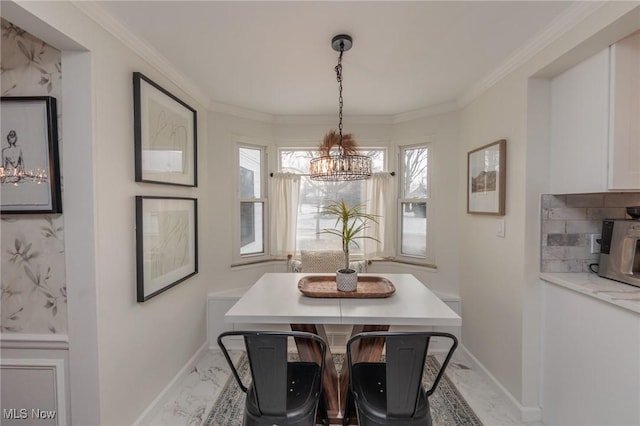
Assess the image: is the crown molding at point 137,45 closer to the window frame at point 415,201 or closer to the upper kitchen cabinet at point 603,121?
the window frame at point 415,201

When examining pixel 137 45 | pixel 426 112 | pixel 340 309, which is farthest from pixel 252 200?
pixel 426 112

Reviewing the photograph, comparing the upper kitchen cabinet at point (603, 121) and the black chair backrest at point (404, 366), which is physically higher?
the upper kitchen cabinet at point (603, 121)

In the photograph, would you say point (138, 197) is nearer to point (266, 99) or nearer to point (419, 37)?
point (266, 99)

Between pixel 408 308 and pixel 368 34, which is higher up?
pixel 368 34

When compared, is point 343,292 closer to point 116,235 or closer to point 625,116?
point 116,235

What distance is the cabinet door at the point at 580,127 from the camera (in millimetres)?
1496

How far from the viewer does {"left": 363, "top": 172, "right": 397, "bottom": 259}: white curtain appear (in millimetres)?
3123

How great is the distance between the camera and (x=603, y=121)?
149 centimetres

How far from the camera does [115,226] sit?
159 cm

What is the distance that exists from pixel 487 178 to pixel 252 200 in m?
2.26

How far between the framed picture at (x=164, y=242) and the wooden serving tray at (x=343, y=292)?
38.5 inches

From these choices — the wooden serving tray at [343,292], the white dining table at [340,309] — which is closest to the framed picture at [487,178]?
the white dining table at [340,309]

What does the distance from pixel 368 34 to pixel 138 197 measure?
1.70 m

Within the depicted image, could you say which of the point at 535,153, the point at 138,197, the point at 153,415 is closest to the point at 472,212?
the point at 535,153
